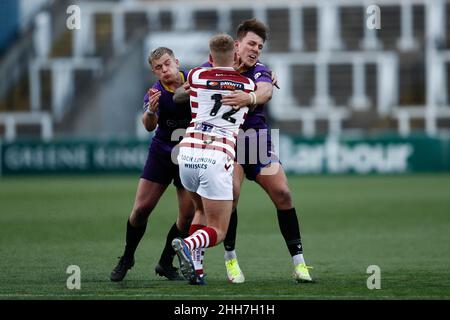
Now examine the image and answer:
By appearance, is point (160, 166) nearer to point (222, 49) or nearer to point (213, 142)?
point (213, 142)

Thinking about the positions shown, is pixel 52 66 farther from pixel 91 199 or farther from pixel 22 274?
pixel 22 274

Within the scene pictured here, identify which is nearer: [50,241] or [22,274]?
[22,274]

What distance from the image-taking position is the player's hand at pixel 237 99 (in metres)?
8.72

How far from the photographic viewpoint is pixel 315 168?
1244 inches

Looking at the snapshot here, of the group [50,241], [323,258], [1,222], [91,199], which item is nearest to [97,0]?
[91,199]

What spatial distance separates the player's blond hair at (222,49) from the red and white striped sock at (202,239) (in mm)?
1355

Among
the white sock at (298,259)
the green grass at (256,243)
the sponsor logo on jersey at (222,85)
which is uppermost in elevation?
the sponsor logo on jersey at (222,85)

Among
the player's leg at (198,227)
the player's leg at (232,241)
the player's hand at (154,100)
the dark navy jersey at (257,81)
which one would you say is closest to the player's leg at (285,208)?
the player's leg at (232,241)

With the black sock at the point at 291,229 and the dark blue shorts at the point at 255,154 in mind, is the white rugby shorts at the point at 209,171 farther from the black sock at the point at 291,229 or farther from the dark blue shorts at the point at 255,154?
the black sock at the point at 291,229

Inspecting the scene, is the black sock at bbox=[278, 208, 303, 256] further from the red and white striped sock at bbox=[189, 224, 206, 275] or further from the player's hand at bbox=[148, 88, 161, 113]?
the player's hand at bbox=[148, 88, 161, 113]

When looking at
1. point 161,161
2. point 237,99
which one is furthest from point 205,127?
point 161,161

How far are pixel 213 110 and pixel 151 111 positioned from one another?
80cm

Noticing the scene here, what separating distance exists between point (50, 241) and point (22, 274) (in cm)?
389

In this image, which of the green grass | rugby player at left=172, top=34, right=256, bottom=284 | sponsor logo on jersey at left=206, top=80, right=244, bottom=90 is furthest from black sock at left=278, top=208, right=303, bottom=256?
sponsor logo on jersey at left=206, top=80, right=244, bottom=90
